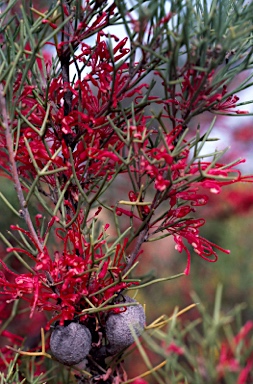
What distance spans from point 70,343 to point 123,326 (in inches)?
1.7

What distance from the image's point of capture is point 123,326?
0.40 m

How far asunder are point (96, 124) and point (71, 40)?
Result: 0.07m

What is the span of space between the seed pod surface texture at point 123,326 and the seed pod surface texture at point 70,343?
2cm

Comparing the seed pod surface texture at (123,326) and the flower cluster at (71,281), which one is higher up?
the flower cluster at (71,281)

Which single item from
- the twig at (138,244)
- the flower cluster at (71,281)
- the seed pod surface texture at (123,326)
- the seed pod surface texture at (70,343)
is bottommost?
the seed pod surface texture at (70,343)

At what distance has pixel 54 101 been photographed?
42 cm

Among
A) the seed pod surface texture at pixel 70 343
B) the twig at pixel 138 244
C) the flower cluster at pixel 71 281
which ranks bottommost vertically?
the seed pod surface texture at pixel 70 343

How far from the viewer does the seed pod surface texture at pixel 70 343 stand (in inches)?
15.2

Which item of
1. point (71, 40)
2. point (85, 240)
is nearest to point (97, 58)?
point (71, 40)

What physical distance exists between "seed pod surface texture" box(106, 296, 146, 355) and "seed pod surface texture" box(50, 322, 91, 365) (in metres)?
0.02

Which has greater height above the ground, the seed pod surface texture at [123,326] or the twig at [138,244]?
the twig at [138,244]

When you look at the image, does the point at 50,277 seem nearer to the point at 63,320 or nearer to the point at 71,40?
the point at 63,320

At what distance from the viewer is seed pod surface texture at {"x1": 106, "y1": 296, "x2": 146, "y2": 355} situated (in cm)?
40

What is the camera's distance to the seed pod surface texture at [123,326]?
40cm
